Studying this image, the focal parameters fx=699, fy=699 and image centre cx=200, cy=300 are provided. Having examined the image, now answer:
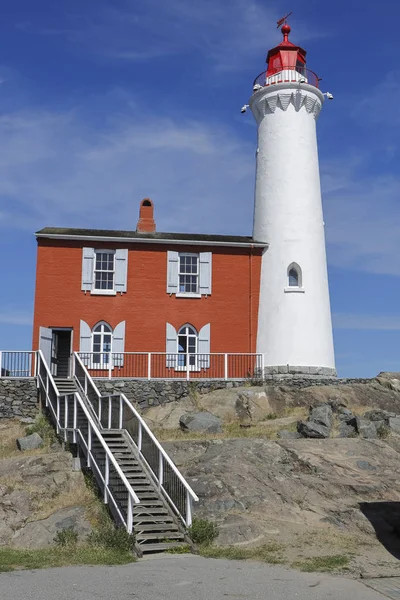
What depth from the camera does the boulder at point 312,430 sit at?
20.6 m

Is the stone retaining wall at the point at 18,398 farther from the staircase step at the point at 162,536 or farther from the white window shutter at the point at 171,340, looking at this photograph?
the staircase step at the point at 162,536

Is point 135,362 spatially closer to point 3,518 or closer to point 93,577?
point 3,518

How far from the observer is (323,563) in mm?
12820

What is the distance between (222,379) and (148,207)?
8.50 m

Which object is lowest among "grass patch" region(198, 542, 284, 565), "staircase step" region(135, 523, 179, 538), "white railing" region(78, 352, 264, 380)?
"grass patch" region(198, 542, 284, 565)

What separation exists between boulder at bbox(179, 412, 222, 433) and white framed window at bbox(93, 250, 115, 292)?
25.3ft

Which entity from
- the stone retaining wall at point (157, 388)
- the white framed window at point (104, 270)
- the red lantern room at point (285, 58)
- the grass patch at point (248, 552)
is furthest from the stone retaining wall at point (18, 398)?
the red lantern room at point (285, 58)

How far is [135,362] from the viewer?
89.5ft

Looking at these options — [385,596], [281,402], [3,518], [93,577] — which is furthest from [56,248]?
[385,596]

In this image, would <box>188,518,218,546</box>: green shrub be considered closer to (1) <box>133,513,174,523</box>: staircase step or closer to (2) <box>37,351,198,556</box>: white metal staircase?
(2) <box>37,351,198,556</box>: white metal staircase

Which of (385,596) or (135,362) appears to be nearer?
(385,596)

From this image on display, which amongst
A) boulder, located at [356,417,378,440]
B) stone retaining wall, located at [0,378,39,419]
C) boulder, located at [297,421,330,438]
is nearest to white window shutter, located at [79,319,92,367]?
stone retaining wall, located at [0,378,39,419]

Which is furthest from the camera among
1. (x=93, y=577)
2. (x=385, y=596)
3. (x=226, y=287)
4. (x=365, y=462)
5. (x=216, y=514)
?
(x=226, y=287)

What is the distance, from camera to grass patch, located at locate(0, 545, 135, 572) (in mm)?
12625
